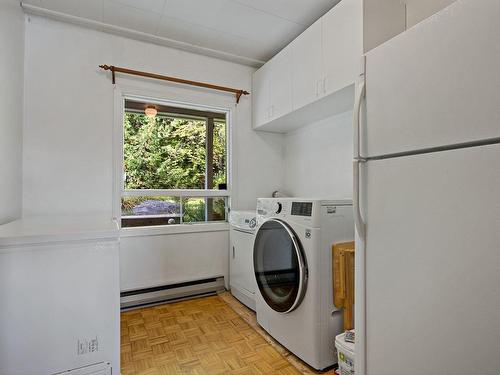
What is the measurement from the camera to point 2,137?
1.66 metres

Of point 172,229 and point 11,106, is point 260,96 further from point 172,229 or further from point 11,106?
point 11,106

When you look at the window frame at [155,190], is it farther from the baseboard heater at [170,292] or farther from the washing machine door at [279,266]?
the washing machine door at [279,266]

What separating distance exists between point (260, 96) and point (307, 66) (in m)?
0.80

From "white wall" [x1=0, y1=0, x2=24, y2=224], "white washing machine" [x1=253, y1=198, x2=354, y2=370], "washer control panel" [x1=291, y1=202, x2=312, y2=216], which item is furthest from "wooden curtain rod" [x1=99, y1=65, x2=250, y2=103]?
"washer control panel" [x1=291, y1=202, x2=312, y2=216]

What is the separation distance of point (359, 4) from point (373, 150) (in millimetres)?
1131

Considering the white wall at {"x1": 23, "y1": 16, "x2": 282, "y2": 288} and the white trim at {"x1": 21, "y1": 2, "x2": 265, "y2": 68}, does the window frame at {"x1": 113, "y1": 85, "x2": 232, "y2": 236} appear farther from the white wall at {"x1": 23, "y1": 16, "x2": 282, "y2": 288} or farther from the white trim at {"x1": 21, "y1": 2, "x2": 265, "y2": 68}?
the white trim at {"x1": 21, "y1": 2, "x2": 265, "y2": 68}

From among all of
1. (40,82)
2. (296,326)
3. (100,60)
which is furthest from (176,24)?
(296,326)

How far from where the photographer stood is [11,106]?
1.83 m

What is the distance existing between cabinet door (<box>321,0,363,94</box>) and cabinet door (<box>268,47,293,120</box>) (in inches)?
17.8

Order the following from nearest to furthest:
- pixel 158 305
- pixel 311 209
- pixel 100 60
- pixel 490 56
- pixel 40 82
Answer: pixel 490 56, pixel 311 209, pixel 40 82, pixel 100 60, pixel 158 305

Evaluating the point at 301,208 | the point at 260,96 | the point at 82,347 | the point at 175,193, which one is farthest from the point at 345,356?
the point at 260,96

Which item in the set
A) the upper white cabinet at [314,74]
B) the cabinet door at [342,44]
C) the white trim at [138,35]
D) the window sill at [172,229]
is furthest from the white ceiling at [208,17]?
the window sill at [172,229]

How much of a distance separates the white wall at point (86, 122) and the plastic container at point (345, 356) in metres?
1.62

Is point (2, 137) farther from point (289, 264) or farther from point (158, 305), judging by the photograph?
point (289, 264)
